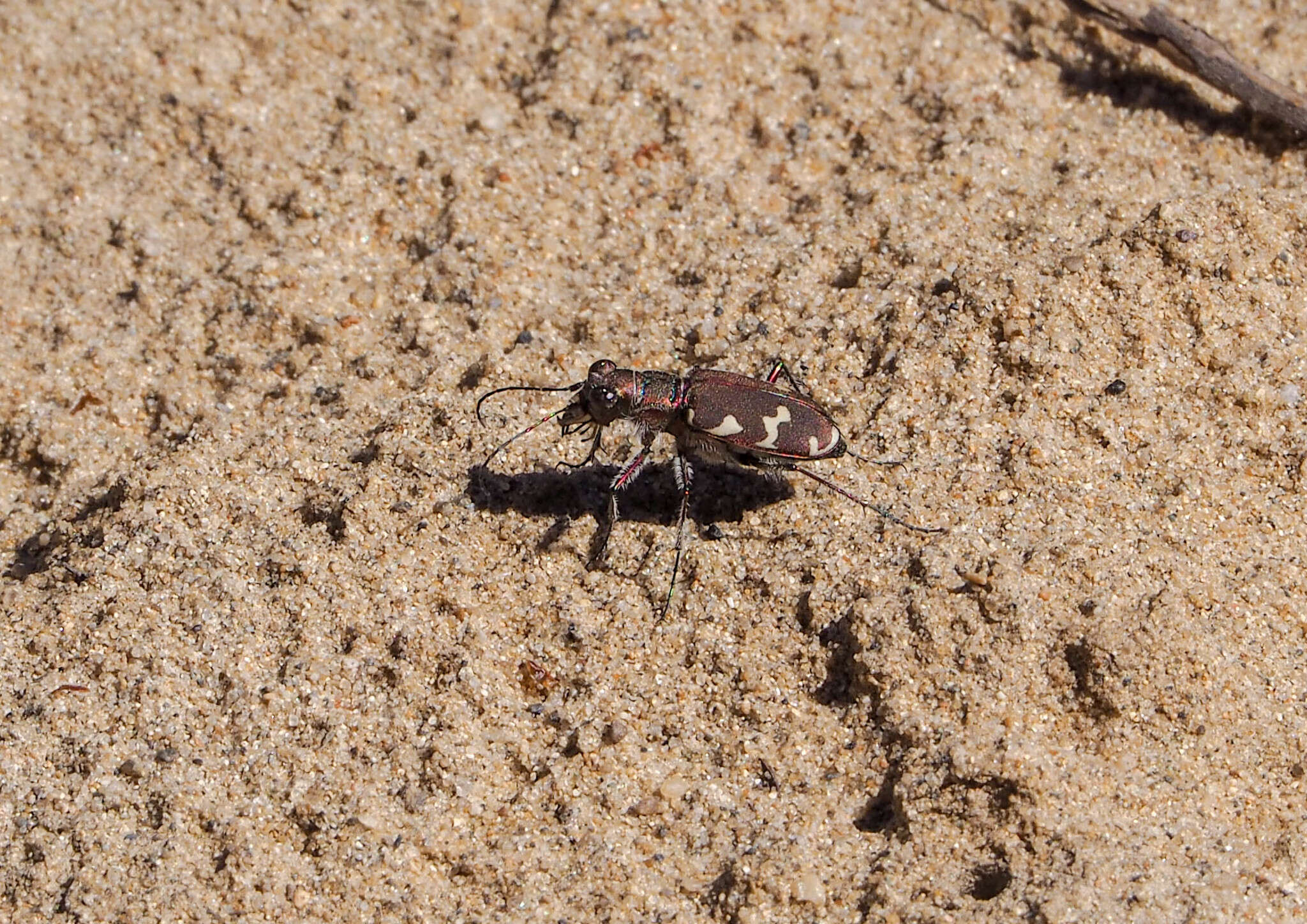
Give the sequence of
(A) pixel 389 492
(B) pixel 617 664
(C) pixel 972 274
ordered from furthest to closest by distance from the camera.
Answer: (C) pixel 972 274, (A) pixel 389 492, (B) pixel 617 664

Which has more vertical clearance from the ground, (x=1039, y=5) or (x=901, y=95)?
(x=1039, y=5)

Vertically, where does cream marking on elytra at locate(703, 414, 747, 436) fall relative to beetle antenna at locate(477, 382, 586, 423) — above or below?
above

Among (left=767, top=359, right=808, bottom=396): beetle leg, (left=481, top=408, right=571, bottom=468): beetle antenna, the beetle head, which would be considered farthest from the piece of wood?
(left=481, top=408, right=571, bottom=468): beetle antenna

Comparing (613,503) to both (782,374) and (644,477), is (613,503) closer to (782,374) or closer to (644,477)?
(644,477)

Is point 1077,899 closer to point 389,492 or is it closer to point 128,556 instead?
point 389,492

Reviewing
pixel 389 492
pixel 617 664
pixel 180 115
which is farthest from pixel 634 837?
pixel 180 115

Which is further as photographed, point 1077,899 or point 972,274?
point 972,274

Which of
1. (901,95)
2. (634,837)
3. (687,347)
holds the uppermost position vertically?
(901,95)

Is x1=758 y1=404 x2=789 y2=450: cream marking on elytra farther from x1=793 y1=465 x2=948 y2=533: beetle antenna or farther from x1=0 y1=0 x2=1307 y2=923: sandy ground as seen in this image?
x1=0 y1=0 x2=1307 y2=923: sandy ground
